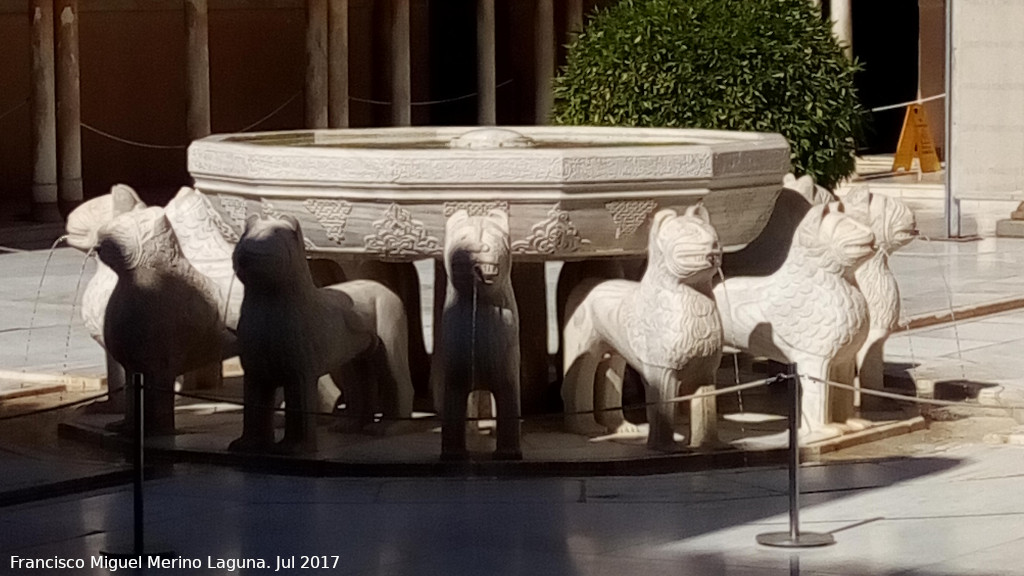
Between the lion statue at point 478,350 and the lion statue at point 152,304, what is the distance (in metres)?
1.06

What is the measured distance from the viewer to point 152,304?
7859 millimetres

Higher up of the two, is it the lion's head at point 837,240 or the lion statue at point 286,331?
the lion's head at point 837,240

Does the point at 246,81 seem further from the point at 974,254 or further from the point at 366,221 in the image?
the point at 366,221

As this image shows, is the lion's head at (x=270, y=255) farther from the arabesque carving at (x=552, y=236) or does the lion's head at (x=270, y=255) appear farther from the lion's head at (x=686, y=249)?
the lion's head at (x=686, y=249)

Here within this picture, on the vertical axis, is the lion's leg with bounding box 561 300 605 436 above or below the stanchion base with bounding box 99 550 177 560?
above

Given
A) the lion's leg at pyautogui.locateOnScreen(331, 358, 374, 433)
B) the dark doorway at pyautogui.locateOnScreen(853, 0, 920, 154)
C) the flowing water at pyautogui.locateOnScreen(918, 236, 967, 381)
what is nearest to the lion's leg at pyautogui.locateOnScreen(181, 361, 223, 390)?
the lion's leg at pyautogui.locateOnScreen(331, 358, 374, 433)

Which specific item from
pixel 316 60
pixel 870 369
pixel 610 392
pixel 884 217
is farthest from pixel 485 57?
pixel 610 392

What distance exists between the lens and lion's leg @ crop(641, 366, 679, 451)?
7.56m

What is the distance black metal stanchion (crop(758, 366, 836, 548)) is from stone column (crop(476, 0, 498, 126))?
53.5 ft

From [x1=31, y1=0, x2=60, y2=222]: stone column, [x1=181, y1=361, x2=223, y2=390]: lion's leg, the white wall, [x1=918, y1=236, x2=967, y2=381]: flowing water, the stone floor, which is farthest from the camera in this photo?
[x1=31, y1=0, x2=60, y2=222]: stone column

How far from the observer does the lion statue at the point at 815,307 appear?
25.5 ft

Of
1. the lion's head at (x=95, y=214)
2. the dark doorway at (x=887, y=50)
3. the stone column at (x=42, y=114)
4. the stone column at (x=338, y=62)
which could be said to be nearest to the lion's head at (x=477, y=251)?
the lion's head at (x=95, y=214)

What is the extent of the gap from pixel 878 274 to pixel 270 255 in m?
2.54

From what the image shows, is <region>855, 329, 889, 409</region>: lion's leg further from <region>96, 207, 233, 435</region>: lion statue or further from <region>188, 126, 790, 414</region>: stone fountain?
<region>96, 207, 233, 435</region>: lion statue
